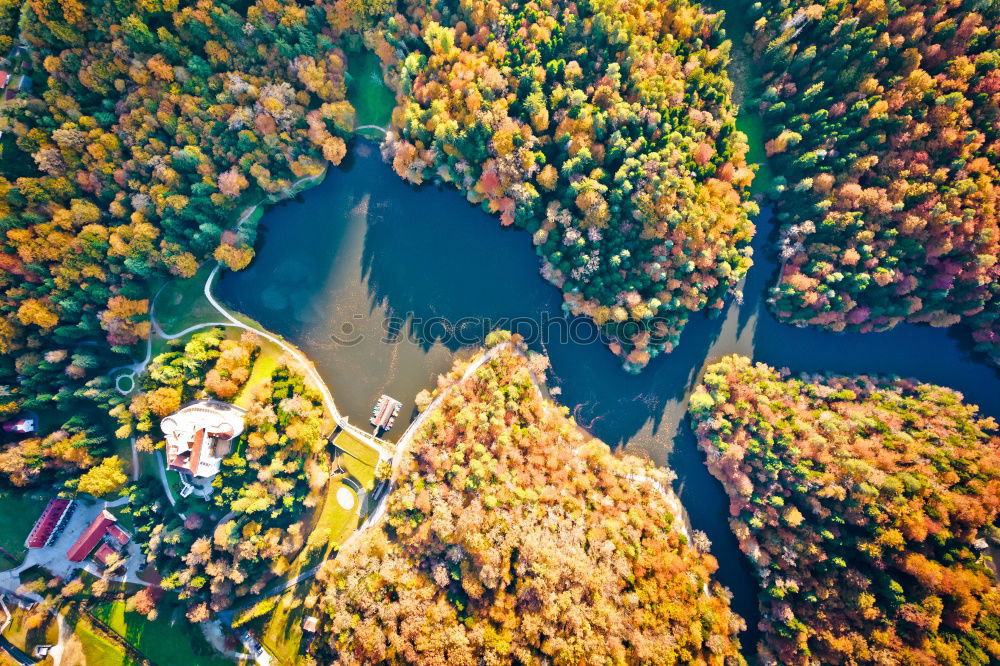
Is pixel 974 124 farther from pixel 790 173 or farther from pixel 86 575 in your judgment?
pixel 86 575

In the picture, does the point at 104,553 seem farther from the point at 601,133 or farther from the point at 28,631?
the point at 601,133

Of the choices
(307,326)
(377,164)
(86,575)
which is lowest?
(86,575)

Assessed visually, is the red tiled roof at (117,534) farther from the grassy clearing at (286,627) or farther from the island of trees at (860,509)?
the island of trees at (860,509)

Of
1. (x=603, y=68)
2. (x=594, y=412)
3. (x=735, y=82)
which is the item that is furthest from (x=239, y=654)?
(x=735, y=82)

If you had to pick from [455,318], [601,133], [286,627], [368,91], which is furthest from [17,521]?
[601,133]

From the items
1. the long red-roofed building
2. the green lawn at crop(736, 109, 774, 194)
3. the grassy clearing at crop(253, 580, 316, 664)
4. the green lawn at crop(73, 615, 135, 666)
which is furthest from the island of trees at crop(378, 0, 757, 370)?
the green lawn at crop(73, 615, 135, 666)

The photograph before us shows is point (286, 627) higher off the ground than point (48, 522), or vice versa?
point (286, 627)

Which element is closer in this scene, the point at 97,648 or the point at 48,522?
the point at 97,648
